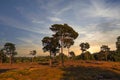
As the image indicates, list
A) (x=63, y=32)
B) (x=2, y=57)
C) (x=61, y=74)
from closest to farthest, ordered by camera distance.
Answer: (x=61, y=74) → (x=63, y=32) → (x=2, y=57)

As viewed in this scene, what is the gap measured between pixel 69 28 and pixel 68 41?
15.0 feet

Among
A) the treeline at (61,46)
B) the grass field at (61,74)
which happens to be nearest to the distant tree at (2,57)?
the treeline at (61,46)

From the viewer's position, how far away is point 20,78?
35.0 meters

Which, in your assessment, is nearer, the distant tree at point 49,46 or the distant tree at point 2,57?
the distant tree at point 49,46

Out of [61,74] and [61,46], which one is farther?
[61,46]

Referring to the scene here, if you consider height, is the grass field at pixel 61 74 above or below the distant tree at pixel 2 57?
below

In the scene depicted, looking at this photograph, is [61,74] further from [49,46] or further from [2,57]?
[2,57]

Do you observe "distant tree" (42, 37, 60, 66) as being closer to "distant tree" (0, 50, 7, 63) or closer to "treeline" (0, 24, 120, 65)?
"treeline" (0, 24, 120, 65)

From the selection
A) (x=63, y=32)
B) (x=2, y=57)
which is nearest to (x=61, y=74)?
(x=63, y=32)

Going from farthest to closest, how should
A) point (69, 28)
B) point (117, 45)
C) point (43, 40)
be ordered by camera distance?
point (117, 45)
point (43, 40)
point (69, 28)

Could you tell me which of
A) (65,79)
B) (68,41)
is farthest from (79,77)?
(68,41)

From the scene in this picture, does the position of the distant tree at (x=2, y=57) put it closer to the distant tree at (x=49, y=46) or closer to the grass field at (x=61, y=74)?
the distant tree at (x=49, y=46)

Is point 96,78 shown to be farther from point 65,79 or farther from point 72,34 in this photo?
point 72,34

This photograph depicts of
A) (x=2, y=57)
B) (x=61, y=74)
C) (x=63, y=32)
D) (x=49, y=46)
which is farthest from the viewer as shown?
(x=2, y=57)
